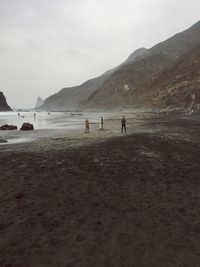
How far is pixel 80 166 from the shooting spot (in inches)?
731

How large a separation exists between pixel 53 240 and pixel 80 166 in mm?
9029

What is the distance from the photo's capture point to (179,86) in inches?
5541

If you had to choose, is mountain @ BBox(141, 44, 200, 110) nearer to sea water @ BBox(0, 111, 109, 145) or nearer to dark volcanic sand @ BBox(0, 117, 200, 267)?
sea water @ BBox(0, 111, 109, 145)

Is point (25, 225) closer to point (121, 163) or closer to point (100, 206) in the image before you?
point (100, 206)

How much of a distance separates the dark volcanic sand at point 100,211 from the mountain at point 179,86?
299 feet

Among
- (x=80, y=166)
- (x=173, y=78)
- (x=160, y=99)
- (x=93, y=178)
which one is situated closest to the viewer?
(x=93, y=178)

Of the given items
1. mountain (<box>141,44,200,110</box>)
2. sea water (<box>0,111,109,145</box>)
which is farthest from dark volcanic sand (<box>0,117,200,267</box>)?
mountain (<box>141,44,200,110</box>)

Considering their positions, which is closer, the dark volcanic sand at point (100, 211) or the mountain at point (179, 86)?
the dark volcanic sand at point (100, 211)

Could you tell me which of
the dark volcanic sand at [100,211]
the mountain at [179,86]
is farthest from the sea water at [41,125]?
the mountain at [179,86]

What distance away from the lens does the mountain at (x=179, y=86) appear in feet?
398

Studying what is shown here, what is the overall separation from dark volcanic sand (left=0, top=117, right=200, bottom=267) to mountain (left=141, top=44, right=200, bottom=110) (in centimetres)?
9116

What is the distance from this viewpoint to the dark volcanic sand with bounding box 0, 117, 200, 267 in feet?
28.9

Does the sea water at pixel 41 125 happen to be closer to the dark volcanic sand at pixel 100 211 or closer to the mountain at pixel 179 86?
the dark volcanic sand at pixel 100 211

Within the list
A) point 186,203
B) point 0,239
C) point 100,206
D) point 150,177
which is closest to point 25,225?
point 0,239
